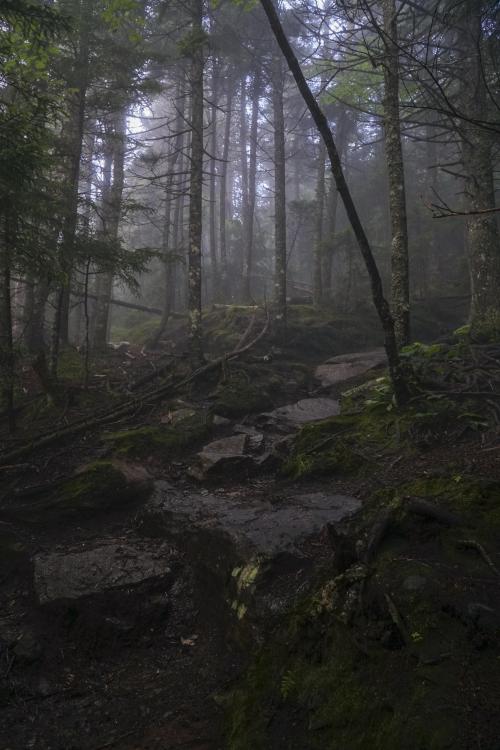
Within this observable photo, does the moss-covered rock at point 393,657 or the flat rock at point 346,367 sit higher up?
the flat rock at point 346,367

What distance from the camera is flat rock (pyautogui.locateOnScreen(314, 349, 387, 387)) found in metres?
12.2

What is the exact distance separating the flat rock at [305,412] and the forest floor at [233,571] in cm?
10

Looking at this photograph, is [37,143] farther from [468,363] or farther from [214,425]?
[468,363]

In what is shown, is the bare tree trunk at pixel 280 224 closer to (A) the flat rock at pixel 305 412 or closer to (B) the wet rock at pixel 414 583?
(A) the flat rock at pixel 305 412

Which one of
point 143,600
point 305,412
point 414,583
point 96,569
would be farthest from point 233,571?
point 305,412

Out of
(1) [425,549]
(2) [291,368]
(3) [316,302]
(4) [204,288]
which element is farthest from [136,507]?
(4) [204,288]

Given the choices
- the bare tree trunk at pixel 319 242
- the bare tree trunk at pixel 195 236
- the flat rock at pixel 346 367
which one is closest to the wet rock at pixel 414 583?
the flat rock at pixel 346 367

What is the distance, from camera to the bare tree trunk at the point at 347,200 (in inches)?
225

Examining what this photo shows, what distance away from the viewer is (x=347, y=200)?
20.4 ft

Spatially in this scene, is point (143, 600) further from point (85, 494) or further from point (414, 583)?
point (414, 583)

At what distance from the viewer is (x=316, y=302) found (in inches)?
814

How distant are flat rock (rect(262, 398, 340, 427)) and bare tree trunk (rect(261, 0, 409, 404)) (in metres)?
2.46

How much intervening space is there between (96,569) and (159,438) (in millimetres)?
3383

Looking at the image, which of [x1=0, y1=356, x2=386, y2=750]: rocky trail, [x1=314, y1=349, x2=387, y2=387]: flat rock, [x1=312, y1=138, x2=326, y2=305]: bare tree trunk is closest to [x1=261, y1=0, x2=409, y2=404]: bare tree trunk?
[x1=0, y1=356, x2=386, y2=750]: rocky trail
